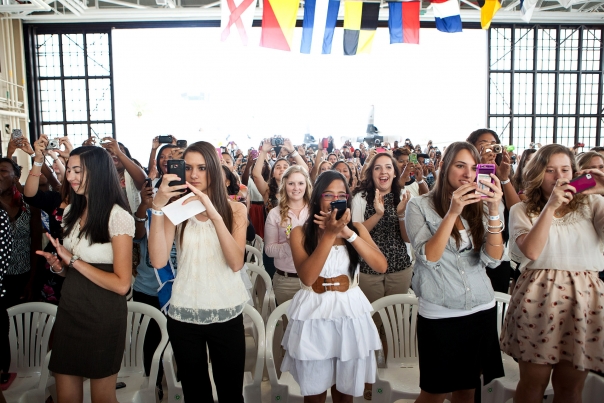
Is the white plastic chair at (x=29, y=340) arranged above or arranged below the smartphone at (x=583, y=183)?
below

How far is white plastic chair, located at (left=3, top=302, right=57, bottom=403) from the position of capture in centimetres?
266

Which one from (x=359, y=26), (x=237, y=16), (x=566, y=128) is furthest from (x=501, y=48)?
(x=237, y=16)

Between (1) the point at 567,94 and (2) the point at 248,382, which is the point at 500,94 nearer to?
(1) the point at 567,94

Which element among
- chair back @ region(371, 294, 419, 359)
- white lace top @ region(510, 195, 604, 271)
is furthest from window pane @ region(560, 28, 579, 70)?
chair back @ region(371, 294, 419, 359)

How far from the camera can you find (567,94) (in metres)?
16.9

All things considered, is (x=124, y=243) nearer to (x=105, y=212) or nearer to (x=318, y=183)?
(x=105, y=212)

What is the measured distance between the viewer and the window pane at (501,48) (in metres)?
16.4

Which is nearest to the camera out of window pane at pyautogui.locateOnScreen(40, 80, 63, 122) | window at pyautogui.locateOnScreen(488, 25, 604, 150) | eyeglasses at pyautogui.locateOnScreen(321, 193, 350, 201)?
eyeglasses at pyautogui.locateOnScreen(321, 193, 350, 201)

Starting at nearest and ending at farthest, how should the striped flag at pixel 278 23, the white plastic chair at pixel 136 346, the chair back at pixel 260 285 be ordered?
the white plastic chair at pixel 136 346 < the chair back at pixel 260 285 < the striped flag at pixel 278 23

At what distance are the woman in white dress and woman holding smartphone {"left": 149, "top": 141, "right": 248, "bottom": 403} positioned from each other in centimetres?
30

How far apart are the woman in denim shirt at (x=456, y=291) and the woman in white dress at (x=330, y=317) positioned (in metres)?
0.25

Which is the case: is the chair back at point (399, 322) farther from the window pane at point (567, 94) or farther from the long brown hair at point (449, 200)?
the window pane at point (567, 94)

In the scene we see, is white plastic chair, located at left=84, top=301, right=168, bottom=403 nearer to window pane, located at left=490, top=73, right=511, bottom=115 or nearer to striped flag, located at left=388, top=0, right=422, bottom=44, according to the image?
striped flag, located at left=388, top=0, right=422, bottom=44

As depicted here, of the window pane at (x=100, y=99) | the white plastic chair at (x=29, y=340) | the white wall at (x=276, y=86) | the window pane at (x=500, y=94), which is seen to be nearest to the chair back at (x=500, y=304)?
the white plastic chair at (x=29, y=340)
